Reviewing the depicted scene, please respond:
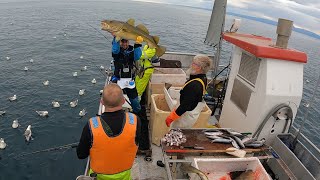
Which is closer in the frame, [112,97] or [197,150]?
[112,97]

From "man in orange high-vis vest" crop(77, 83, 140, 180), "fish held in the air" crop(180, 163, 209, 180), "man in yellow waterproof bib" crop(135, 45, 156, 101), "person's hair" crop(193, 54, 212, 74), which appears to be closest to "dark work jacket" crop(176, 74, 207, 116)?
"person's hair" crop(193, 54, 212, 74)

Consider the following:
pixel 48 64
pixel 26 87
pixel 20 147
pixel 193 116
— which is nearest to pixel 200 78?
pixel 193 116

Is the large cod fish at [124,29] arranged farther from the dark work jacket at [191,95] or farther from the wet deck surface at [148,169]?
the wet deck surface at [148,169]

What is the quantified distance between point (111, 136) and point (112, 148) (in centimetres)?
25

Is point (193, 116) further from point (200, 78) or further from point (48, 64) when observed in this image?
point (48, 64)

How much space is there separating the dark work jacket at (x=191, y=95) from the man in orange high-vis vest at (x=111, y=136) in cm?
190

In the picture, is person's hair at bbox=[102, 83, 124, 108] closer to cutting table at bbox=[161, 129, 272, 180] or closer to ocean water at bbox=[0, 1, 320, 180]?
cutting table at bbox=[161, 129, 272, 180]

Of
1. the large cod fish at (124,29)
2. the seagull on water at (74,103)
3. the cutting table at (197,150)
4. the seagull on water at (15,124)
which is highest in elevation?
the large cod fish at (124,29)

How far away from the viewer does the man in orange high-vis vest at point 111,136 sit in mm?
3814

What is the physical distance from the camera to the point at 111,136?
12.7 ft

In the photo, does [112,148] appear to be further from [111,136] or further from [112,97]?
[112,97]

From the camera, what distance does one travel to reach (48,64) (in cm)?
2850

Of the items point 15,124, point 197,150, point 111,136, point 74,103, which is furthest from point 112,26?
point 74,103

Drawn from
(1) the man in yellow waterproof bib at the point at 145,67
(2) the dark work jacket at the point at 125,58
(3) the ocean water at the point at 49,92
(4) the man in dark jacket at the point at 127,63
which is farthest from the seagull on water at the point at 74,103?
(2) the dark work jacket at the point at 125,58
